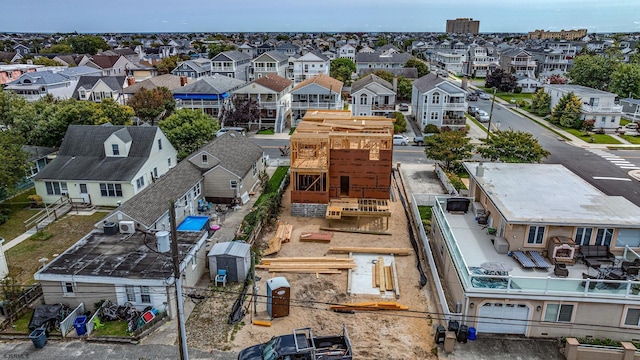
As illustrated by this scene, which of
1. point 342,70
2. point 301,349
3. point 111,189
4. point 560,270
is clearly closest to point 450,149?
point 560,270

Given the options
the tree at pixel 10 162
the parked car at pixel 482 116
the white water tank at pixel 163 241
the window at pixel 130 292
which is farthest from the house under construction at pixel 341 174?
the parked car at pixel 482 116

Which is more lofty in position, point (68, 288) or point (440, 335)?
point (68, 288)

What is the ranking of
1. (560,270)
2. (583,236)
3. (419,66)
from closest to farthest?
(560,270) → (583,236) → (419,66)

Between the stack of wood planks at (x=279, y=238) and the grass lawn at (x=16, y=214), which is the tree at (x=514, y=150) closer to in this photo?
the stack of wood planks at (x=279, y=238)

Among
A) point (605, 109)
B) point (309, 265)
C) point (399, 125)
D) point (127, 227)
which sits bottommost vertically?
point (309, 265)

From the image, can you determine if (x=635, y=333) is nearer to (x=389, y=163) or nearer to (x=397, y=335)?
(x=397, y=335)

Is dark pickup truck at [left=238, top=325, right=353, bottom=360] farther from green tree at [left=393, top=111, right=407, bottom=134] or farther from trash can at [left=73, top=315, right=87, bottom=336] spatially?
green tree at [left=393, top=111, right=407, bottom=134]

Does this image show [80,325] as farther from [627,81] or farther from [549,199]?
[627,81]
